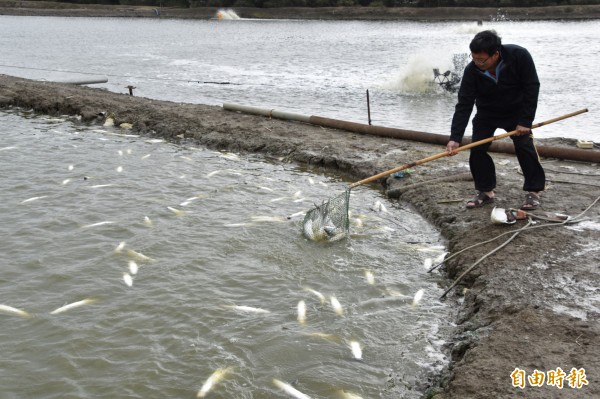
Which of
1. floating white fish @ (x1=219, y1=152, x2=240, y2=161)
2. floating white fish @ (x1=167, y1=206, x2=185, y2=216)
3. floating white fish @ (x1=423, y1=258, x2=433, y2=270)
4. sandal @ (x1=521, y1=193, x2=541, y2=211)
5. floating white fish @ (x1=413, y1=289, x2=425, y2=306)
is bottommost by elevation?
floating white fish @ (x1=413, y1=289, x2=425, y2=306)

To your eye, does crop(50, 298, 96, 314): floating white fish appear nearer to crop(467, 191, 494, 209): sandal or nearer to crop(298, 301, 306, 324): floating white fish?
crop(298, 301, 306, 324): floating white fish

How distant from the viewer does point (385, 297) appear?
6.53 metres

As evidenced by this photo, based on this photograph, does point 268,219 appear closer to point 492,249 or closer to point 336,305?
point 336,305

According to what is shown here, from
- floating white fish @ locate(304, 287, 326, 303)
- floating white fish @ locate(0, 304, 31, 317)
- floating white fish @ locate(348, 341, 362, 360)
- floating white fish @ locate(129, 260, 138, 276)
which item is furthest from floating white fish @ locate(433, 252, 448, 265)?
floating white fish @ locate(0, 304, 31, 317)

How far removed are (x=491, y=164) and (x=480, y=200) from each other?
56cm

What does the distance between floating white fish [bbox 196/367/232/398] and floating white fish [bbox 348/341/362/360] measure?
46.6 inches

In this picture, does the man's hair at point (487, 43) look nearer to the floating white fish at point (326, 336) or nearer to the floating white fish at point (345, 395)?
the floating white fish at point (326, 336)

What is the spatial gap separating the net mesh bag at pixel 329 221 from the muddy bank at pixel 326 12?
6934 centimetres

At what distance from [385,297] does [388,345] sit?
92 cm

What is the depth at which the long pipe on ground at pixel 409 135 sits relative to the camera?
33.2 feet

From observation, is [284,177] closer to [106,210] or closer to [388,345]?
[106,210]

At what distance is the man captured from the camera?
276 inches

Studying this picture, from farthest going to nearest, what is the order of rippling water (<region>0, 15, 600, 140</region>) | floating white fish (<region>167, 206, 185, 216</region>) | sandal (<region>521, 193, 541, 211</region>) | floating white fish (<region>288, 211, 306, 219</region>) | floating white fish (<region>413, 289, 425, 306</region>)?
rippling water (<region>0, 15, 600, 140</region>) < floating white fish (<region>167, 206, 185, 216</region>) < floating white fish (<region>288, 211, 306, 219</region>) < sandal (<region>521, 193, 541, 211</region>) < floating white fish (<region>413, 289, 425, 306</region>)

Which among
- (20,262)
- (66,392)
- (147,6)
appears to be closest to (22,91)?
(20,262)
